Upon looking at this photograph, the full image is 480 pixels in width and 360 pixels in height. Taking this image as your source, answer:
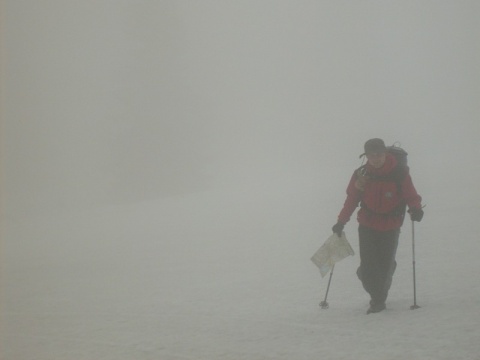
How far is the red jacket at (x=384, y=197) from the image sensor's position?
21.1ft

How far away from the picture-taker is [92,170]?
57.9 m

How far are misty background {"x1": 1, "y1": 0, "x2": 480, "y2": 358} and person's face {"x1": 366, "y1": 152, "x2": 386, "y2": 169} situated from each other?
13.7ft

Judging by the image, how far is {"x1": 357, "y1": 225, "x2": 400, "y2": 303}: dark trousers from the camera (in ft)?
22.0

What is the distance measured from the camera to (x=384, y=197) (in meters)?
6.52

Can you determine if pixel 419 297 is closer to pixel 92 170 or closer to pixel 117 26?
pixel 92 170

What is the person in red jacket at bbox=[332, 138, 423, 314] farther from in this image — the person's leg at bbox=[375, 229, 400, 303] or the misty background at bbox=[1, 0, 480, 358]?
the misty background at bbox=[1, 0, 480, 358]

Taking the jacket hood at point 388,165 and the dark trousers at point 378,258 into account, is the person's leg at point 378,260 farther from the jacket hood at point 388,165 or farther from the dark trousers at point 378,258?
the jacket hood at point 388,165

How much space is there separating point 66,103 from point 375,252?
74.0 m

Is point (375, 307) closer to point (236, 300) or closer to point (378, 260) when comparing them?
point (378, 260)

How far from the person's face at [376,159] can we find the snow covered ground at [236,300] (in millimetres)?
1467

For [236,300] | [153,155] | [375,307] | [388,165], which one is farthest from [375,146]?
[153,155]

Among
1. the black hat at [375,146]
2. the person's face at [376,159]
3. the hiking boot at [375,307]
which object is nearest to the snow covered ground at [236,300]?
the hiking boot at [375,307]

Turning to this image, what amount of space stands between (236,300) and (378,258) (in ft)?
7.68

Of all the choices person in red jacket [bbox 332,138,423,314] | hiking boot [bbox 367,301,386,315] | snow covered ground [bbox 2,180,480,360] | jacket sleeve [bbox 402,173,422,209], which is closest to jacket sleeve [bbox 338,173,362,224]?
person in red jacket [bbox 332,138,423,314]
